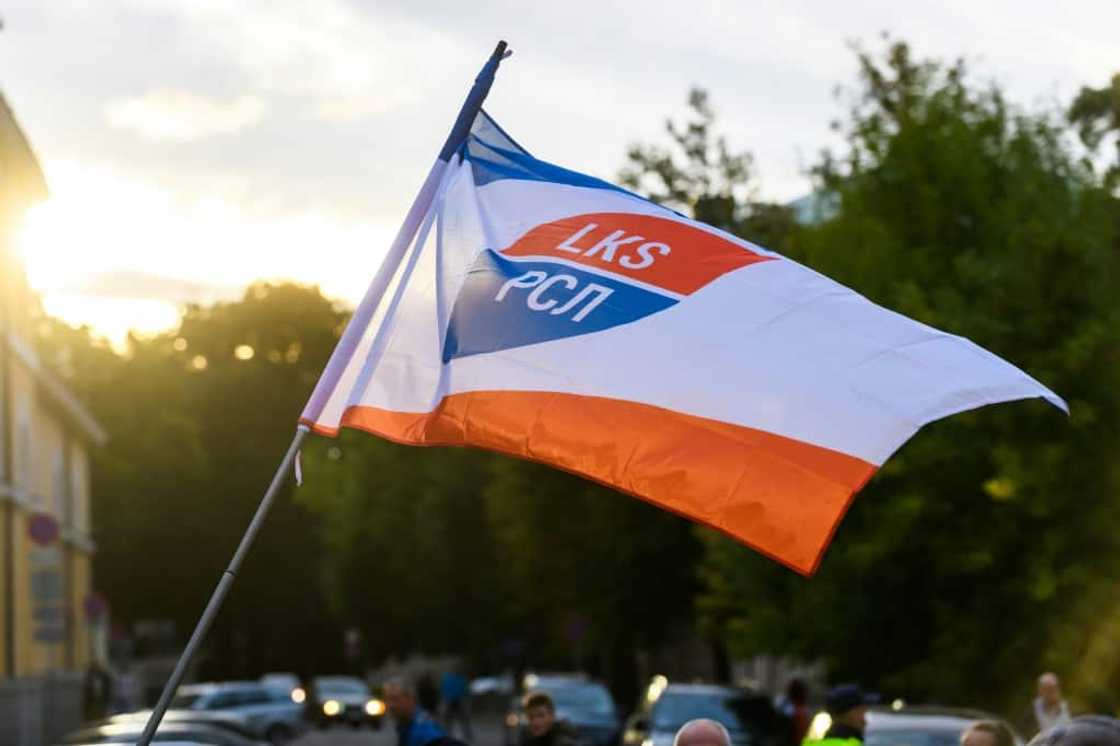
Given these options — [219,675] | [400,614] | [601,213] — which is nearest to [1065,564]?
[601,213]

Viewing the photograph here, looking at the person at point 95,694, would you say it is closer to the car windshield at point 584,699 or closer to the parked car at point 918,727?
the car windshield at point 584,699

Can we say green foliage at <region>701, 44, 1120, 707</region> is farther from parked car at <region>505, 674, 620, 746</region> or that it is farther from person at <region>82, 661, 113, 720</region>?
person at <region>82, 661, 113, 720</region>

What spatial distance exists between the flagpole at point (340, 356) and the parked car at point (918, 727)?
9.69 metres

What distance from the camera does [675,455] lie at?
7750 mm

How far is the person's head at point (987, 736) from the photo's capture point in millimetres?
8961

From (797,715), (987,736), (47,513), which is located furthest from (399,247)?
(47,513)

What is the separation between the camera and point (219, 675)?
85.1 meters

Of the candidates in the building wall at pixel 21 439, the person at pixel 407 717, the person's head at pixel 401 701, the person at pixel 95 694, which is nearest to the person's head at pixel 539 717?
the person at pixel 407 717

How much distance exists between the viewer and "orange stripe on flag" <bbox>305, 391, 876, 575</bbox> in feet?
24.0

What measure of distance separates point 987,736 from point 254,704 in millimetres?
37668

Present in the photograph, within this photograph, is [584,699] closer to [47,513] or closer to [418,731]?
[47,513]

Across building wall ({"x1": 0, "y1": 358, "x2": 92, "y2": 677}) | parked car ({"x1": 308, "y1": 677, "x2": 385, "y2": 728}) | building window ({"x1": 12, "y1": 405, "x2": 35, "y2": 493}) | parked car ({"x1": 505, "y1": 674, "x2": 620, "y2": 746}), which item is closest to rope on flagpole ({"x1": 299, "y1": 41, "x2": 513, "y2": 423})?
building wall ({"x1": 0, "y1": 358, "x2": 92, "y2": 677})

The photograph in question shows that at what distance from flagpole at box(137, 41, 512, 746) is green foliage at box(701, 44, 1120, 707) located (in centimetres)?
1843

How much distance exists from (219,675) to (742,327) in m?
79.1
